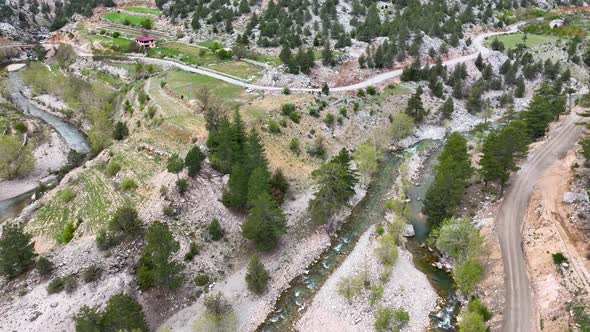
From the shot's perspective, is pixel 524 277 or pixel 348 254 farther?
pixel 348 254

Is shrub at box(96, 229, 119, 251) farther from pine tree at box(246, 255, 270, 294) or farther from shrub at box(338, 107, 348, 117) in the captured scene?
shrub at box(338, 107, 348, 117)

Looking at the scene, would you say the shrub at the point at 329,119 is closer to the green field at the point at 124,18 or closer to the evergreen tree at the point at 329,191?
the evergreen tree at the point at 329,191

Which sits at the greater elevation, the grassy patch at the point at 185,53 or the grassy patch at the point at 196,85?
the grassy patch at the point at 185,53

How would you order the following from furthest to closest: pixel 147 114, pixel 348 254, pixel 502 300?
pixel 147 114
pixel 348 254
pixel 502 300

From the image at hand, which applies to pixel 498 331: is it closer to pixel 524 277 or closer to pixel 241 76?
pixel 524 277

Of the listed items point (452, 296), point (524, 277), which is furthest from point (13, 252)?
point (524, 277)

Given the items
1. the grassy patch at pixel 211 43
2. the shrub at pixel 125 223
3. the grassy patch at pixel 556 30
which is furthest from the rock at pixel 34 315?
the grassy patch at pixel 556 30

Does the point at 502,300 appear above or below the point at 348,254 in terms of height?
above
